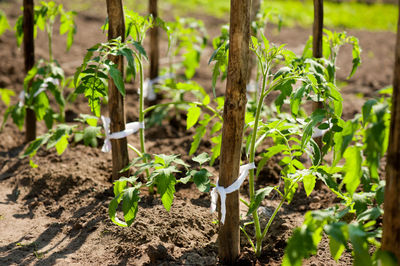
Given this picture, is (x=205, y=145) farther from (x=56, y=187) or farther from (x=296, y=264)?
(x=296, y=264)

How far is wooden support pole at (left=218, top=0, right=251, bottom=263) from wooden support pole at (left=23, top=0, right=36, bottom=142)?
2.02m

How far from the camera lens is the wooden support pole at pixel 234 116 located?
219cm

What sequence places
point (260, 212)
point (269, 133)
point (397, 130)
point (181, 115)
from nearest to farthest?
point (397, 130) → point (269, 133) → point (260, 212) → point (181, 115)

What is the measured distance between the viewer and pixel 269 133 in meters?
2.38

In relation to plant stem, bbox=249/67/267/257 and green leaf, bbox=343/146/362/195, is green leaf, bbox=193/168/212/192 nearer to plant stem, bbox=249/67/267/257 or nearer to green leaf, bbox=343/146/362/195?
plant stem, bbox=249/67/267/257

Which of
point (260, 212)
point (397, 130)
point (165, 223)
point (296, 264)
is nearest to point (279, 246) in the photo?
point (260, 212)

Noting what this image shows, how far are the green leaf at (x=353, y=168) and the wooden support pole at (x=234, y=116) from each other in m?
0.57

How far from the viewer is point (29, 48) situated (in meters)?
3.73

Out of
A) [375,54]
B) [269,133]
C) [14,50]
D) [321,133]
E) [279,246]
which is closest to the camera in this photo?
[269,133]

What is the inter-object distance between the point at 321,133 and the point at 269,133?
817 millimetres

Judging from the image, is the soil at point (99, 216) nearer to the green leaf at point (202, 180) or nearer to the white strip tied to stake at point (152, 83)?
the white strip tied to stake at point (152, 83)

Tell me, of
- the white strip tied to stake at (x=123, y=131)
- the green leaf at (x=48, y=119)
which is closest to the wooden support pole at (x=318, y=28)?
the white strip tied to stake at (x=123, y=131)

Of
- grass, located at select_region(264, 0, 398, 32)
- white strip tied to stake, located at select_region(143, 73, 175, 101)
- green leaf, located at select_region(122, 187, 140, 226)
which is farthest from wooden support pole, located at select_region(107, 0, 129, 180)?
grass, located at select_region(264, 0, 398, 32)

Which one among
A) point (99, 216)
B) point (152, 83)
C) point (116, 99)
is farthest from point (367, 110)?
point (152, 83)
